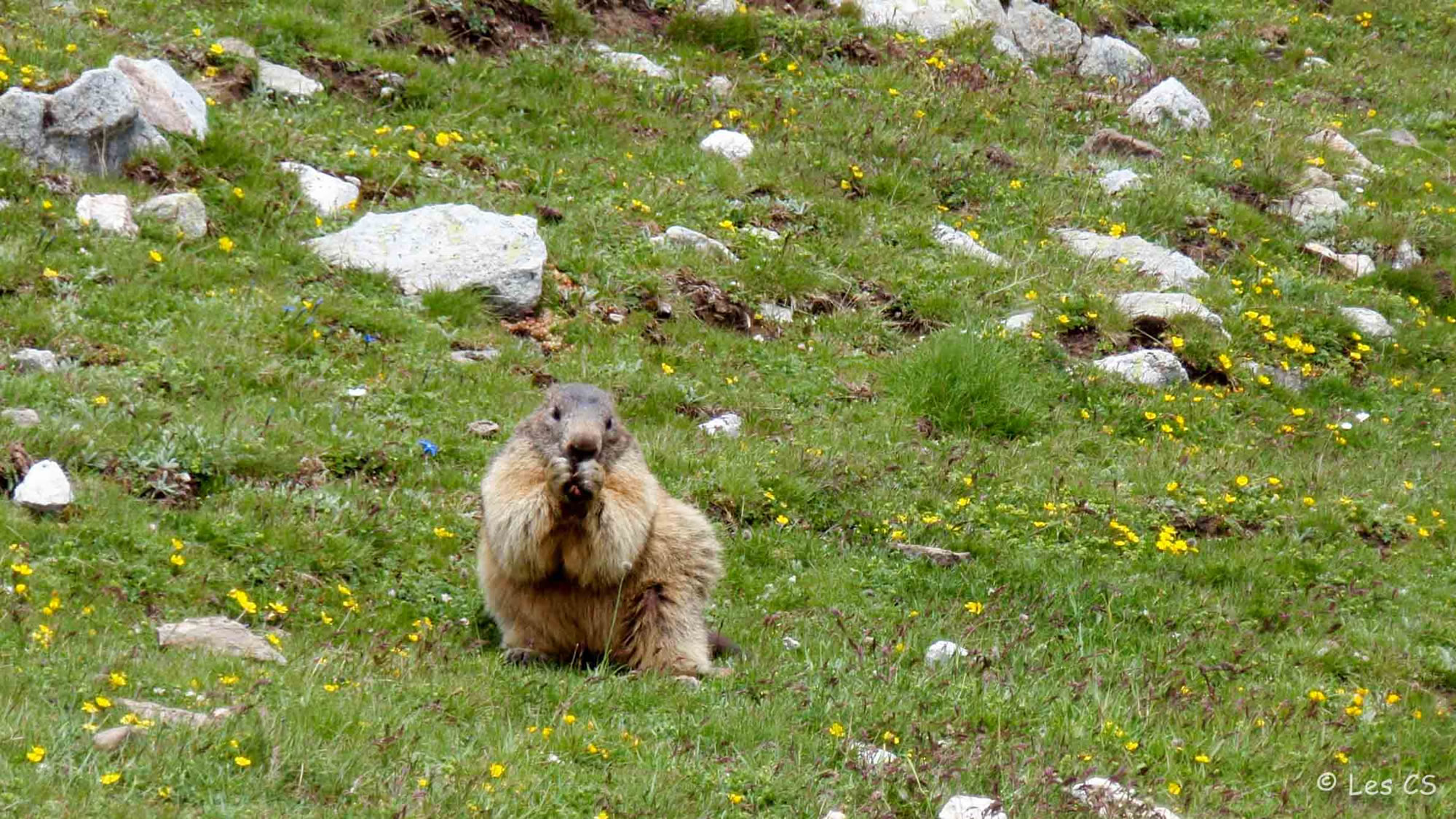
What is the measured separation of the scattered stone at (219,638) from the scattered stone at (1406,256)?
1281 centimetres

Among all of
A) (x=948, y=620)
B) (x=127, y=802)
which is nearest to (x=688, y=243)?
(x=948, y=620)

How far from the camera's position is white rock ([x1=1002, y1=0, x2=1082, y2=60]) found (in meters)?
19.6

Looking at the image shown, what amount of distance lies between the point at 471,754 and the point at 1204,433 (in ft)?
26.4

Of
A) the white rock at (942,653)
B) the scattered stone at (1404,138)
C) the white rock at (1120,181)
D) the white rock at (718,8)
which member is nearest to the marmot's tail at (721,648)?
the white rock at (942,653)

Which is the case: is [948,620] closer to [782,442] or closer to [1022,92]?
[782,442]

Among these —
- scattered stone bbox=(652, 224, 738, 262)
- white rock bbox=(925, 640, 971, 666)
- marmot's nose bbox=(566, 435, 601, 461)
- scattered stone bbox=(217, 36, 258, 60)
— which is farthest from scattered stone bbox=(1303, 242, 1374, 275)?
marmot's nose bbox=(566, 435, 601, 461)

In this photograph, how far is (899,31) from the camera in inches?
738

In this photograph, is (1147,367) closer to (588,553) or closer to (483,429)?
(483,429)

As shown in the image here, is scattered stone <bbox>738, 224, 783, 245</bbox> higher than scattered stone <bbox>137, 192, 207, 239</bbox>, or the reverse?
scattered stone <bbox>137, 192, 207, 239</bbox>

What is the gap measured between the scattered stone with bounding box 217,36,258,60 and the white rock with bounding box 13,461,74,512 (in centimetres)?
668

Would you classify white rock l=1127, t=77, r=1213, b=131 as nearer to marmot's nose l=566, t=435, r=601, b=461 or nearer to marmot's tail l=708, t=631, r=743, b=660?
marmot's tail l=708, t=631, r=743, b=660

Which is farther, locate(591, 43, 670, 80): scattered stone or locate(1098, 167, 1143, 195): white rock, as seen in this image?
locate(591, 43, 670, 80): scattered stone

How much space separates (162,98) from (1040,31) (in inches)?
448

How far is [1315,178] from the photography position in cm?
1734
